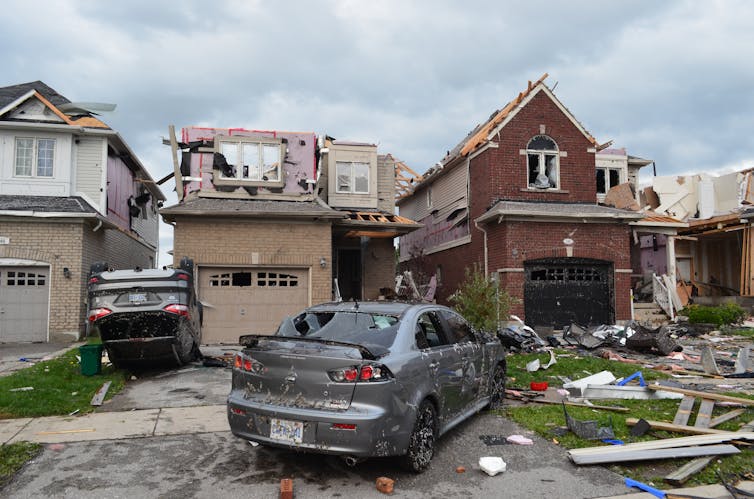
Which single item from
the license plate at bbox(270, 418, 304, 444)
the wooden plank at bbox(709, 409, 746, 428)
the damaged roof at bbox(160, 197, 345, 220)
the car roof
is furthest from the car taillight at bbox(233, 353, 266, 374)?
the damaged roof at bbox(160, 197, 345, 220)

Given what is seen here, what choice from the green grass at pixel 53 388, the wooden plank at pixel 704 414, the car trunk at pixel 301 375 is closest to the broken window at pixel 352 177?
the green grass at pixel 53 388

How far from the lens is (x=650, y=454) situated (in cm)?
468

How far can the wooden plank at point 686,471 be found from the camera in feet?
13.9

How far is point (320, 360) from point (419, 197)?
20135mm

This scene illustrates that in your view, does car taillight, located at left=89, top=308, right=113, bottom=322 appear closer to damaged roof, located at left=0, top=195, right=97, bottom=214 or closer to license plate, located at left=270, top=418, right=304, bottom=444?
license plate, located at left=270, top=418, right=304, bottom=444

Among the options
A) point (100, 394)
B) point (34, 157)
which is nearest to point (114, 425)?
point (100, 394)

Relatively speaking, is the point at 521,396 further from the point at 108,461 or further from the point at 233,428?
the point at 108,461

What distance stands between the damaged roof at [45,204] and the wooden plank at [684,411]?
577 inches

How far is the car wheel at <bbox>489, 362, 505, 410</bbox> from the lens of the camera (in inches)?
261

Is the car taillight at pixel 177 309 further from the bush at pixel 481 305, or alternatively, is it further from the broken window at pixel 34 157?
the broken window at pixel 34 157

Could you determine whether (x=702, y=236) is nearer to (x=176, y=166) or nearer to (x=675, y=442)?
(x=675, y=442)

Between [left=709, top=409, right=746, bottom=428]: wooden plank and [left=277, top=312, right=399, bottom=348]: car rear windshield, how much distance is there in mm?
3871

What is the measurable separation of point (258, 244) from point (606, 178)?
47.3 feet

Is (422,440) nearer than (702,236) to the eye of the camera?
Yes
